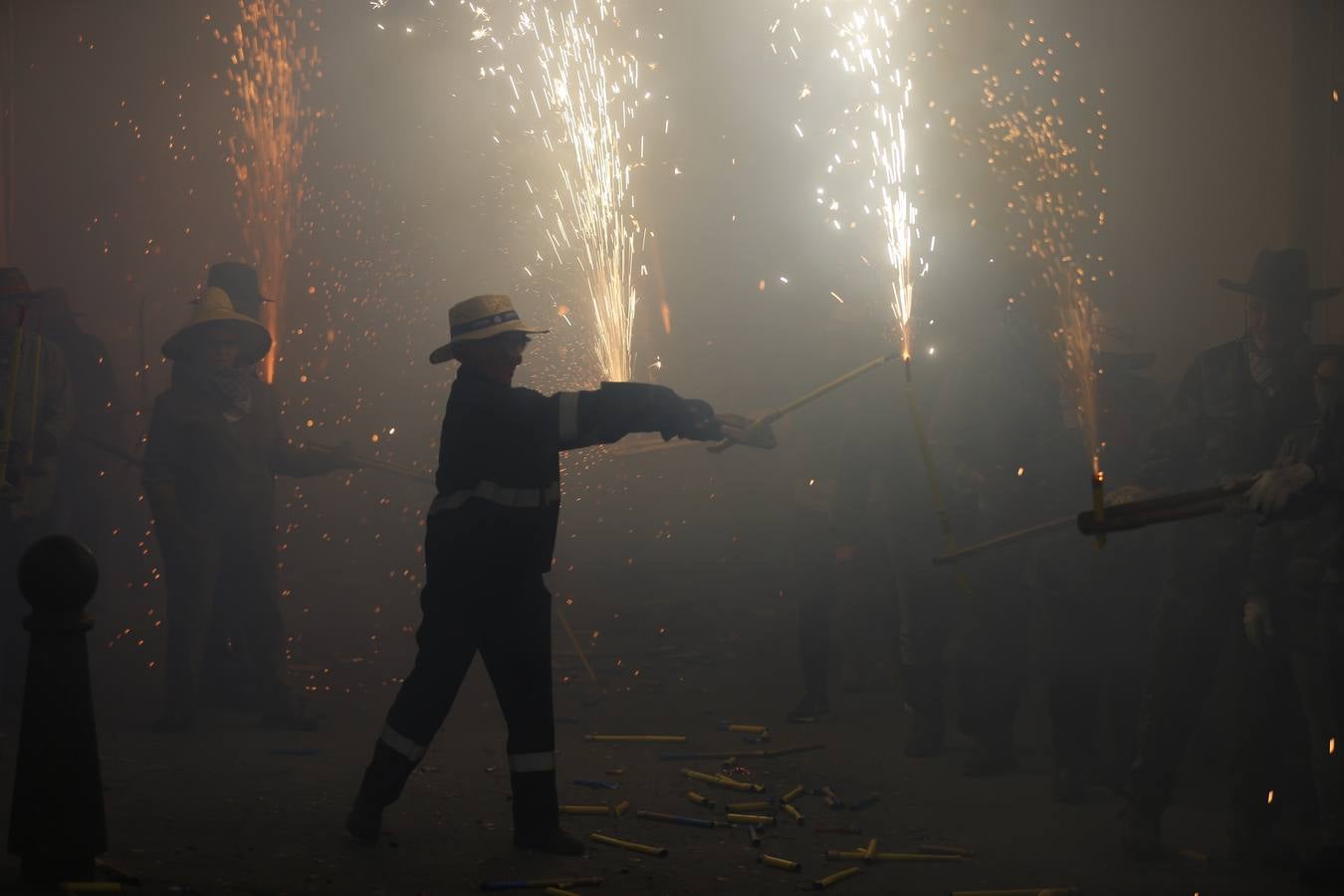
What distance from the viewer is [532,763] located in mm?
5371

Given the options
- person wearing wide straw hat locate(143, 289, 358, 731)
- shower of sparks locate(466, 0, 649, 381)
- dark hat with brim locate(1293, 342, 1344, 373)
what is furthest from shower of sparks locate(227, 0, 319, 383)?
dark hat with brim locate(1293, 342, 1344, 373)

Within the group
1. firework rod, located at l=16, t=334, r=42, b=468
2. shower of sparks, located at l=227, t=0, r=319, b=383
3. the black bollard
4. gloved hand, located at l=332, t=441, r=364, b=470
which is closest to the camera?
the black bollard

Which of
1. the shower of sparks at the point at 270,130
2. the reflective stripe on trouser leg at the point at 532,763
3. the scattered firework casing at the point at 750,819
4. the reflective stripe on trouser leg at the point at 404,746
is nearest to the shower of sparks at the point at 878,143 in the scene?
the scattered firework casing at the point at 750,819

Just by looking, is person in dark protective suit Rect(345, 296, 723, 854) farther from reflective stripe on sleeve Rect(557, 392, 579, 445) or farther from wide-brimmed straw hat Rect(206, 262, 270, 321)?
wide-brimmed straw hat Rect(206, 262, 270, 321)

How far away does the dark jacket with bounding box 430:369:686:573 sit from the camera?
5473 millimetres

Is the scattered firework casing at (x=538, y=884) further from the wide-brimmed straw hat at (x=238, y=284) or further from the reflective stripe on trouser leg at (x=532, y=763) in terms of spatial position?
the wide-brimmed straw hat at (x=238, y=284)

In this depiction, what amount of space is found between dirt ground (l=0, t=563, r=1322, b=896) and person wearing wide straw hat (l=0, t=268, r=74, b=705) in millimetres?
648

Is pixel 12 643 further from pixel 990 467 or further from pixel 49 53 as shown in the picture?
pixel 49 53

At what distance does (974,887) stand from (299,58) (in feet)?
39.3

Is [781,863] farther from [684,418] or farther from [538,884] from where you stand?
[684,418]

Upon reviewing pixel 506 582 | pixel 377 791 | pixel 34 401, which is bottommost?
pixel 377 791

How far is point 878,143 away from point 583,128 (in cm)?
295

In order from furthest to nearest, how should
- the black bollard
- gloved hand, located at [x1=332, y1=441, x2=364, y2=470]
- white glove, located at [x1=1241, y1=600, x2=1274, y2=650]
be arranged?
1. gloved hand, located at [x1=332, y1=441, x2=364, y2=470]
2. white glove, located at [x1=1241, y1=600, x2=1274, y2=650]
3. the black bollard

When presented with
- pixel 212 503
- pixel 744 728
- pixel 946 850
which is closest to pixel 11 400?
pixel 212 503
